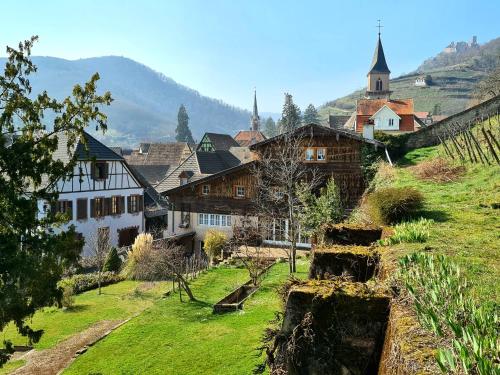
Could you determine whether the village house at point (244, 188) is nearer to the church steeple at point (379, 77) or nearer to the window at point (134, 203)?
the window at point (134, 203)

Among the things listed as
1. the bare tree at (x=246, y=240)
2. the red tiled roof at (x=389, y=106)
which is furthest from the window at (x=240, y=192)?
the red tiled roof at (x=389, y=106)

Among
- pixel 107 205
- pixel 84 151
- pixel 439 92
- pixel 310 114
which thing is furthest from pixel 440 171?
pixel 439 92

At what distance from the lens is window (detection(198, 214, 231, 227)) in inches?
1225

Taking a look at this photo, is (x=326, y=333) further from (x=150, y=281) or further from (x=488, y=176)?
(x=150, y=281)

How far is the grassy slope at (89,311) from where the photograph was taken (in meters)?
17.6

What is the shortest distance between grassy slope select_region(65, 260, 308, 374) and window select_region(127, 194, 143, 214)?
18.6m

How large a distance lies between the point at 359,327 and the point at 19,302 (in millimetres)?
7684

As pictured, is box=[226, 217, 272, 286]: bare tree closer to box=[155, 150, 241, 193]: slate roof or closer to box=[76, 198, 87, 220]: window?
box=[155, 150, 241, 193]: slate roof

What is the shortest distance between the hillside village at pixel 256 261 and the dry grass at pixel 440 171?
0.34ft

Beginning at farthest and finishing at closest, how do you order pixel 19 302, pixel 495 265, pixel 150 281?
pixel 150 281 < pixel 19 302 < pixel 495 265

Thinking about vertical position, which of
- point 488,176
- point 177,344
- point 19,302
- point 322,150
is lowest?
point 177,344

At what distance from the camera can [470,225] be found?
10.9 meters

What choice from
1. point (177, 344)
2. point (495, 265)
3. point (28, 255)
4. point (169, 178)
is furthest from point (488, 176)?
point (169, 178)

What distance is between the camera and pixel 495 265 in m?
7.28
